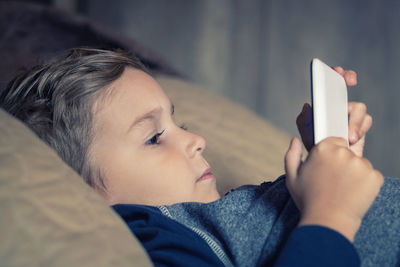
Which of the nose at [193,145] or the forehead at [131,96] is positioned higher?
the forehead at [131,96]

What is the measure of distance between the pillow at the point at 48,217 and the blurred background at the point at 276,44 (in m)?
1.52

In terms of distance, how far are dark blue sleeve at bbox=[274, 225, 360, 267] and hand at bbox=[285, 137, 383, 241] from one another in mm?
12

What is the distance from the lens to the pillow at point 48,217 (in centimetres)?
38

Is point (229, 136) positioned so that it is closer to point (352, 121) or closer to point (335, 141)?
point (352, 121)

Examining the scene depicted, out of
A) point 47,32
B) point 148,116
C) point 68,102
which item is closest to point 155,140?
point 148,116

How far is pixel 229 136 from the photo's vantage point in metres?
1.03

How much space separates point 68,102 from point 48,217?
1.12 ft

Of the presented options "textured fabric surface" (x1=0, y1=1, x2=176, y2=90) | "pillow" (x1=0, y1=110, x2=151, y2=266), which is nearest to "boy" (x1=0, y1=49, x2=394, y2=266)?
"pillow" (x1=0, y1=110, x2=151, y2=266)

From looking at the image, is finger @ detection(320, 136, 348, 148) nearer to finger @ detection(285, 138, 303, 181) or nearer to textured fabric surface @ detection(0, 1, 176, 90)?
finger @ detection(285, 138, 303, 181)

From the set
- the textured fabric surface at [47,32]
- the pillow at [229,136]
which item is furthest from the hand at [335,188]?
the textured fabric surface at [47,32]

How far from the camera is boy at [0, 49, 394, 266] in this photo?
1.61 ft

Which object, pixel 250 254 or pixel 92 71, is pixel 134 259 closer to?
pixel 250 254

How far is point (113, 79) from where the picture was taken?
725mm

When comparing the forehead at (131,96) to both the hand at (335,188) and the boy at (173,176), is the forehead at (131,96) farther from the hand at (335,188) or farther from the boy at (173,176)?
the hand at (335,188)
